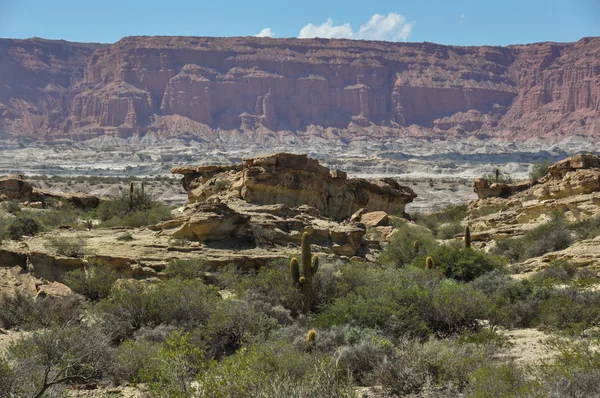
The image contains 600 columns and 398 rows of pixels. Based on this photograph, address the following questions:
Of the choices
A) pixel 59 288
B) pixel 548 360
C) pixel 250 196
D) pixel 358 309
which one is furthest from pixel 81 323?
pixel 250 196

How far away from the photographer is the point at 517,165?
10981cm

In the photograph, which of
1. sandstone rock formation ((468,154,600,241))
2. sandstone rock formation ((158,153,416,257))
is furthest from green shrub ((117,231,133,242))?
sandstone rock formation ((468,154,600,241))

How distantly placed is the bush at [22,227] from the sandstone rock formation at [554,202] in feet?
51.7

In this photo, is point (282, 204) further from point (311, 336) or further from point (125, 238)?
point (311, 336)

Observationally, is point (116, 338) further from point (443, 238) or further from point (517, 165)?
point (517, 165)

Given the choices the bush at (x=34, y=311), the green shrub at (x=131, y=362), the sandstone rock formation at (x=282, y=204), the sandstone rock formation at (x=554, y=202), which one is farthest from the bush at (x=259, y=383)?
the sandstone rock formation at (x=554, y=202)

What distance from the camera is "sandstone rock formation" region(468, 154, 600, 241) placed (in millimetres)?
25203

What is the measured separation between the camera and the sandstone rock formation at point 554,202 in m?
25.2

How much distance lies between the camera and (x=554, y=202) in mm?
26312

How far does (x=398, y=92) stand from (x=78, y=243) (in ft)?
613

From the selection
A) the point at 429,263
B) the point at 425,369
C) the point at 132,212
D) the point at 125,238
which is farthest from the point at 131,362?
the point at 132,212

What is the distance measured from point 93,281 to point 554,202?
19268 millimetres

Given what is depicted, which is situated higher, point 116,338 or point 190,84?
point 190,84

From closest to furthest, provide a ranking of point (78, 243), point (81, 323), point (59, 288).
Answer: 1. point (81, 323)
2. point (59, 288)
3. point (78, 243)
